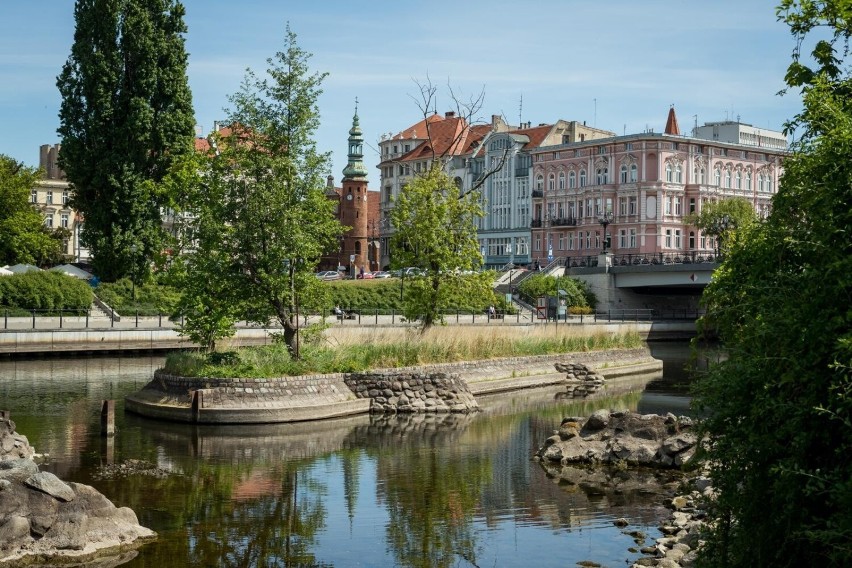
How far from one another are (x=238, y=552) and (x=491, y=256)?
96.5 m

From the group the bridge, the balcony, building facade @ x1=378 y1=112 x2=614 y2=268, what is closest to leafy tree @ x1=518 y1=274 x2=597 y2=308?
the bridge

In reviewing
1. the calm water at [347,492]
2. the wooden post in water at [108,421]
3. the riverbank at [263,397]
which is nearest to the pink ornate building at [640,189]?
the riverbank at [263,397]

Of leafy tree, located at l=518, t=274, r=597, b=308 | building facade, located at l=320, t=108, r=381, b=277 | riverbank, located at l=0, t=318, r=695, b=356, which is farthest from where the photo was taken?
building facade, located at l=320, t=108, r=381, b=277

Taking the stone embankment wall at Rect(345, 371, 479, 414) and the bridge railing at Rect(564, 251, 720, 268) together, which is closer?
the stone embankment wall at Rect(345, 371, 479, 414)

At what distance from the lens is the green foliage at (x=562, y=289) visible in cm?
8281

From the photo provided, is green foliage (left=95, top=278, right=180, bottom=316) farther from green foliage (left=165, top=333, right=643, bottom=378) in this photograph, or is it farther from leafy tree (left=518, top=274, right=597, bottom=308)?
leafy tree (left=518, top=274, right=597, bottom=308)

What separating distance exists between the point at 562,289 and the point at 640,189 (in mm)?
16885

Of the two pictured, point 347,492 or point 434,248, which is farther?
point 434,248

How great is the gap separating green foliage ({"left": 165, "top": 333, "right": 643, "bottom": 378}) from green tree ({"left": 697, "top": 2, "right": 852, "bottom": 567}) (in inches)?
798

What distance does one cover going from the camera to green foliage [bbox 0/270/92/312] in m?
57.4

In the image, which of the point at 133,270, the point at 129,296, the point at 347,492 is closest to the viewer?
the point at 347,492

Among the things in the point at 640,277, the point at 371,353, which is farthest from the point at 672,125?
the point at 371,353

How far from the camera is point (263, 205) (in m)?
31.1

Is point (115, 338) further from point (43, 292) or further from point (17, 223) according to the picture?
point (17, 223)
